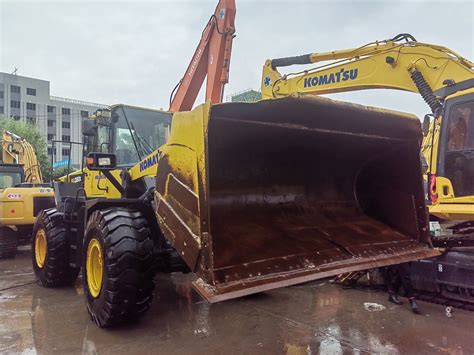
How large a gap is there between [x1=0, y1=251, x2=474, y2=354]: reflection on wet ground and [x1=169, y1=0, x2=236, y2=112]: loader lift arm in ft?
12.0

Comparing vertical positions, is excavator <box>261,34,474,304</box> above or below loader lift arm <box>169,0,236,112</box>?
below

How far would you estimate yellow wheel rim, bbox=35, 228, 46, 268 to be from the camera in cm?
609

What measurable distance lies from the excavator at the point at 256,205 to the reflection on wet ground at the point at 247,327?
340 mm

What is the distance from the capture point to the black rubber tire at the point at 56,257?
5655 millimetres

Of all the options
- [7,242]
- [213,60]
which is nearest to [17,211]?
[7,242]

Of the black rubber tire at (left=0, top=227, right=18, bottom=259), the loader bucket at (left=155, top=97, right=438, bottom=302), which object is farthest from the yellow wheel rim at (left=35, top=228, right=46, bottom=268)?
the loader bucket at (left=155, top=97, right=438, bottom=302)

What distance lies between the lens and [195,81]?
7746mm

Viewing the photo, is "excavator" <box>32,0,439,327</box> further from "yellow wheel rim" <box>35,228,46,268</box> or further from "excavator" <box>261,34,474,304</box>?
"yellow wheel rim" <box>35,228,46,268</box>

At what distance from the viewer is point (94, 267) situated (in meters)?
4.36

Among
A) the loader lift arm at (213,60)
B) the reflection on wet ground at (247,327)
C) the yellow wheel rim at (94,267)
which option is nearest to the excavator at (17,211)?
the reflection on wet ground at (247,327)

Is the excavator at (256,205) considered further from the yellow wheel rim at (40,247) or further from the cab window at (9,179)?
the cab window at (9,179)

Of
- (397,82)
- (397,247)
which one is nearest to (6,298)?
(397,247)

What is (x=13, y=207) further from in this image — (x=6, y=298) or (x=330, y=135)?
(x=330, y=135)

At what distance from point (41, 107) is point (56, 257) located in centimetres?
6414
